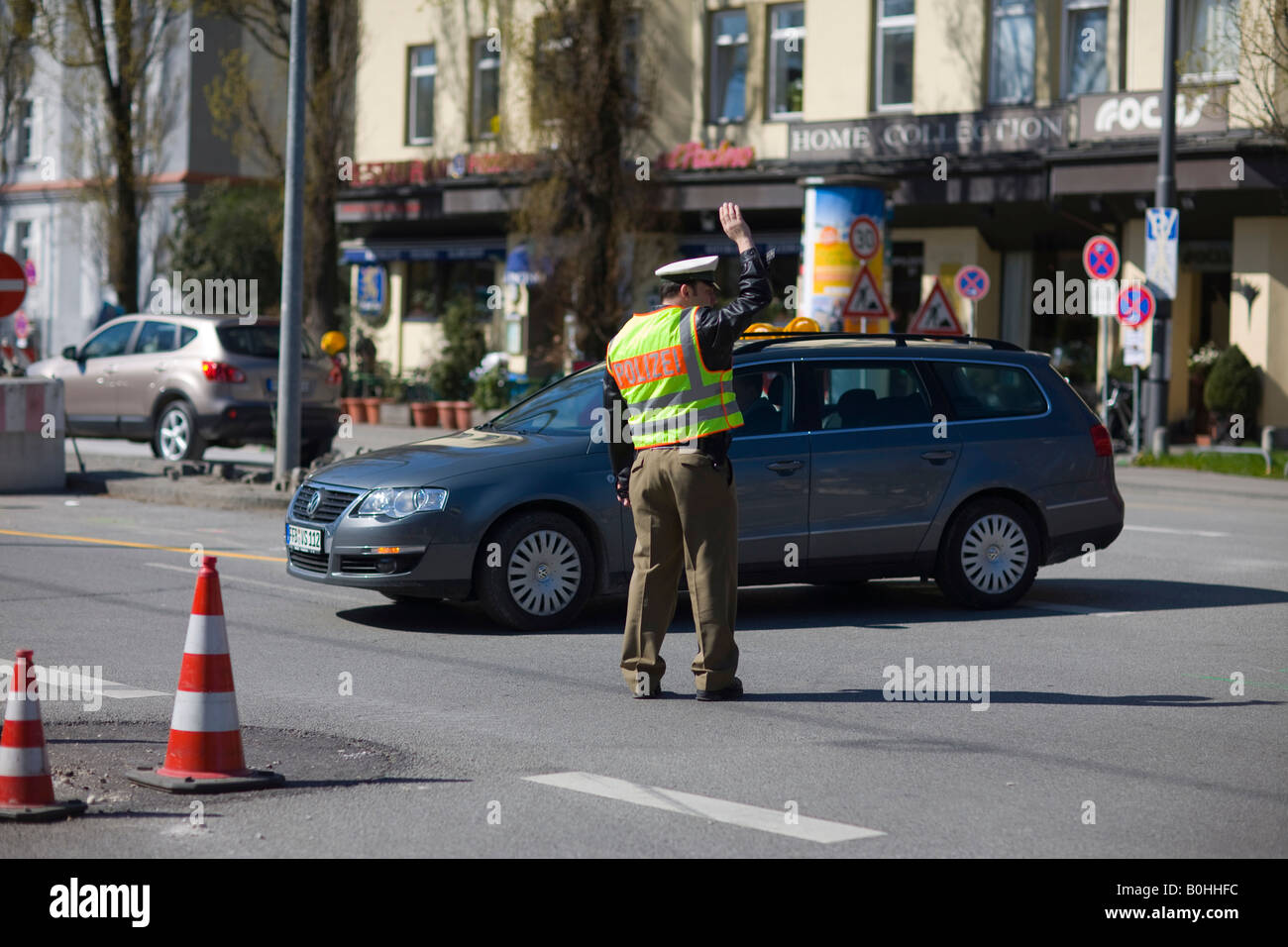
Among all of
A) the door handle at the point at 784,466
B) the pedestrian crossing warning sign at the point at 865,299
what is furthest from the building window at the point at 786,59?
the door handle at the point at 784,466

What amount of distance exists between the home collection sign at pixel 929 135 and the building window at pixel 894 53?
768mm

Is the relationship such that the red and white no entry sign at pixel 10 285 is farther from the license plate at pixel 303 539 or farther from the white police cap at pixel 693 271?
the white police cap at pixel 693 271

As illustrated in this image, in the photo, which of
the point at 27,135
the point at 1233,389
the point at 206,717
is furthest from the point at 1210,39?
the point at 27,135

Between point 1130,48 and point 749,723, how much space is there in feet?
74.5

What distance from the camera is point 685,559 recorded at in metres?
8.02

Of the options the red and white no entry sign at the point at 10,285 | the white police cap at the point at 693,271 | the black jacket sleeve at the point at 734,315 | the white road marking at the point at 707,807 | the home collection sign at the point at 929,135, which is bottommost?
the white road marking at the point at 707,807

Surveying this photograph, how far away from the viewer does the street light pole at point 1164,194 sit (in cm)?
Result: 2441

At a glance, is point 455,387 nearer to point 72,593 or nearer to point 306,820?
point 72,593

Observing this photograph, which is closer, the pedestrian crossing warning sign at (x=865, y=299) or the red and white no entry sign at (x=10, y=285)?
the red and white no entry sign at (x=10, y=285)

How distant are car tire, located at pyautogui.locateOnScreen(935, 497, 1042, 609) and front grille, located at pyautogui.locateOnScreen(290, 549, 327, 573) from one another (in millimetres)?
3613

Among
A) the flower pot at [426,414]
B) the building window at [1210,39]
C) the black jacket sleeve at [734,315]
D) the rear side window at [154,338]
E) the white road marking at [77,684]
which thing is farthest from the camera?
the flower pot at [426,414]

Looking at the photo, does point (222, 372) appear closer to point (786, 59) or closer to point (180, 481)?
point (180, 481)

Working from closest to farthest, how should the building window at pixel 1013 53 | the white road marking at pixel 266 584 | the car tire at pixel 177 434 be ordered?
the white road marking at pixel 266 584 → the car tire at pixel 177 434 → the building window at pixel 1013 53

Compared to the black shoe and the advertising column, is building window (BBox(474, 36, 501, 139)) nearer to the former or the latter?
the advertising column
